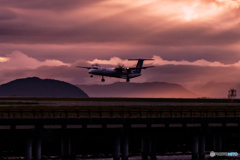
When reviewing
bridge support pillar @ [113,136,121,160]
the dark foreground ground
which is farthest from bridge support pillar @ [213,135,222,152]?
bridge support pillar @ [113,136,121,160]

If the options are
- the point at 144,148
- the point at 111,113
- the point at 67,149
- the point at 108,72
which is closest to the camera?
the point at 67,149

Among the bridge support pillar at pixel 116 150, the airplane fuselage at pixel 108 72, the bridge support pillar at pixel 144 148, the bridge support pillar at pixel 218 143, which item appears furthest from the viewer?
the airplane fuselage at pixel 108 72

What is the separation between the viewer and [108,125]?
52.1 m

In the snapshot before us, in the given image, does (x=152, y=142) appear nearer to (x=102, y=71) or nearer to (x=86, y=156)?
(x=86, y=156)

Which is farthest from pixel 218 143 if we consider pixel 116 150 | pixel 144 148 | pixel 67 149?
pixel 67 149

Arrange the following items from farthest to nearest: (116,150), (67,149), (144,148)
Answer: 1. (144,148)
2. (67,149)
3. (116,150)

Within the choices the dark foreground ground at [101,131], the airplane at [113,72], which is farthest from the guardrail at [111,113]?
the airplane at [113,72]

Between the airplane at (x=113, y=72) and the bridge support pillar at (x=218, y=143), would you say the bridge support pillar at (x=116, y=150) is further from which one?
the airplane at (x=113, y=72)

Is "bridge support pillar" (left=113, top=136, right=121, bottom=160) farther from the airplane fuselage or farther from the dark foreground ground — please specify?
the airplane fuselage

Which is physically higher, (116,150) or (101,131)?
(101,131)

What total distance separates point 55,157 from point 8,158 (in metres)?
5.37

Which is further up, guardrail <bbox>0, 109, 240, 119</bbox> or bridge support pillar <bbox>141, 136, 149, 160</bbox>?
guardrail <bbox>0, 109, 240, 119</bbox>

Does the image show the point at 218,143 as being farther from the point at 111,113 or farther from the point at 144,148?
the point at 111,113

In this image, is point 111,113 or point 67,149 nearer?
point 67,149
